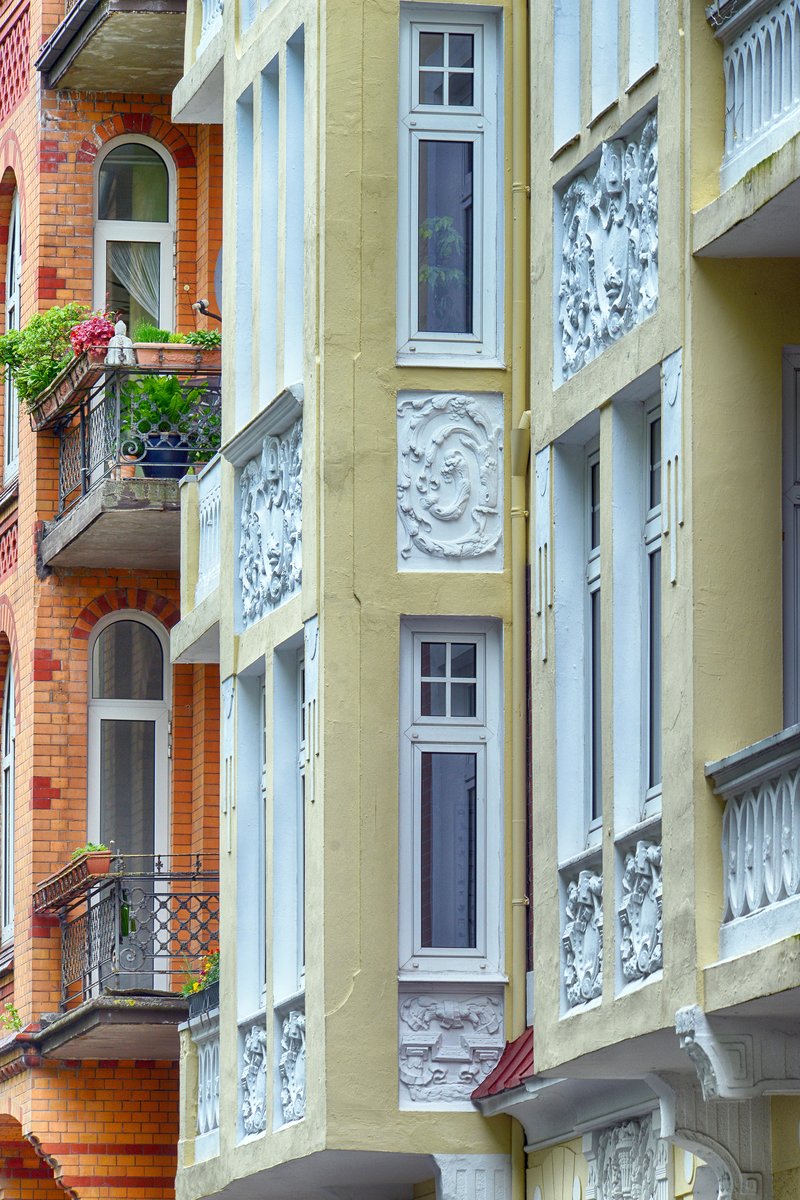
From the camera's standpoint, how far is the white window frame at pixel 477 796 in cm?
1855

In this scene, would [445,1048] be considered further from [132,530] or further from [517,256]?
[132,530]

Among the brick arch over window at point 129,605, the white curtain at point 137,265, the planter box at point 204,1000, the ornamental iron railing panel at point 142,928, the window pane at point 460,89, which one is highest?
the white curtain at point 137,265

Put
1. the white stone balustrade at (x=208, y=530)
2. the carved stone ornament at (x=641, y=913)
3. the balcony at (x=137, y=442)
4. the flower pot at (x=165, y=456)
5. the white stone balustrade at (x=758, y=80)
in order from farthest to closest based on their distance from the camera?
the flower pot at (x=165, y=456)
the balcony at (x=137, y=442)
the white stone balustrade at (x=208, y=530)
the carved stone ornament at (x=641, y=913)
the white stone balustrade at (x=758, y=80)

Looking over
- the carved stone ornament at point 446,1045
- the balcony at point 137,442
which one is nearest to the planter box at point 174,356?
the balcony at point 137,442

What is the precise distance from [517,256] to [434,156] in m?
0.82

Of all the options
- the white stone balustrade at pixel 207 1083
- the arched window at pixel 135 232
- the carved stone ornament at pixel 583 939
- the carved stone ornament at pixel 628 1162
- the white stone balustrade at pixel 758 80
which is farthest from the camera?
the arched window at pixel 135 232

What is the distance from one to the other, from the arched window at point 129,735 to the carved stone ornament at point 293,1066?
7.99 meters

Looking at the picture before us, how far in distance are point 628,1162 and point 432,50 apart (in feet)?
22.3

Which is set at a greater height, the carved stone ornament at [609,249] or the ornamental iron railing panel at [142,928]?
the carved stone ornament at [609,249]

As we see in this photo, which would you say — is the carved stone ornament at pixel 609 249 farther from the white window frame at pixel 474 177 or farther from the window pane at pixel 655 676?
the white window frame at pixel 474 177

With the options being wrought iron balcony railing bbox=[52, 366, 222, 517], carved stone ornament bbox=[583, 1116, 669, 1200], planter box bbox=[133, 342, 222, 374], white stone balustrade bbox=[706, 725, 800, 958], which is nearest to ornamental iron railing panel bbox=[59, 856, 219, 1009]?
wrought iron balcony railing bbox=[52, 366, 222, 517]

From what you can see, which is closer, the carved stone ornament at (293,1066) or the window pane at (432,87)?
the carved stone ornament at (293,1066)

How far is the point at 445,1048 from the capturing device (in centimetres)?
1838

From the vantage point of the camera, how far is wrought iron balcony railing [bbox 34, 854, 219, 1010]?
2555 cm
